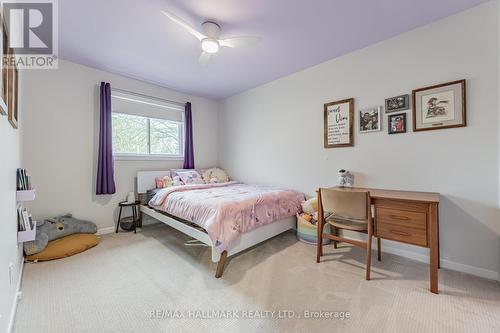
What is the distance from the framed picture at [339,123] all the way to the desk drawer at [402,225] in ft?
3.66

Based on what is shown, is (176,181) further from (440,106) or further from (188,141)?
(440,106)

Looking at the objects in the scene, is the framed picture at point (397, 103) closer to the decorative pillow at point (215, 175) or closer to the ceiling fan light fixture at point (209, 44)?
the ceiling fan light fixture at point (209, 44)

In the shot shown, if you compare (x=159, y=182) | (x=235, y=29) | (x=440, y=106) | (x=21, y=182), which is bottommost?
(x=159, y=182)

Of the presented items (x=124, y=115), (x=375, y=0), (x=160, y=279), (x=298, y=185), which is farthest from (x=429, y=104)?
(x=124, y=115)

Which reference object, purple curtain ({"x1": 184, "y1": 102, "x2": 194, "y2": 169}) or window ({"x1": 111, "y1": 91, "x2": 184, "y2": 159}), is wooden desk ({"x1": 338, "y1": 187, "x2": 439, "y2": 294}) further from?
A: window ({"x1": 111, "y1": 91, "x2": 184, "y2": 159})

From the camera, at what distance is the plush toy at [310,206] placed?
2.97 meters

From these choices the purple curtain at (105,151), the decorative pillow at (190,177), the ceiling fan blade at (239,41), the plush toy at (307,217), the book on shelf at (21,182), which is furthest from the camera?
the decorative pillow at (190,177)

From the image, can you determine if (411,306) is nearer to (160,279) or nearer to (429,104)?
(429,104)

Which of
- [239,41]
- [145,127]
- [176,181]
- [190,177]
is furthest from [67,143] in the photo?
[239,41]

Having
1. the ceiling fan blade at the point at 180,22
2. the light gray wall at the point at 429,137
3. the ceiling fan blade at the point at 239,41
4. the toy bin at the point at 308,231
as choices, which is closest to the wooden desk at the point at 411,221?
the light gray wall at the point at 429,137

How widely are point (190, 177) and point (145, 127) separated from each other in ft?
4.05

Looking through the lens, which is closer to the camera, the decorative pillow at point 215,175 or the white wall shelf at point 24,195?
the white wall shelf at point 24,195

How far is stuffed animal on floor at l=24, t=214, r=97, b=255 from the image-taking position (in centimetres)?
233

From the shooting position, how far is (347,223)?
Answer: 2184 millimetres
